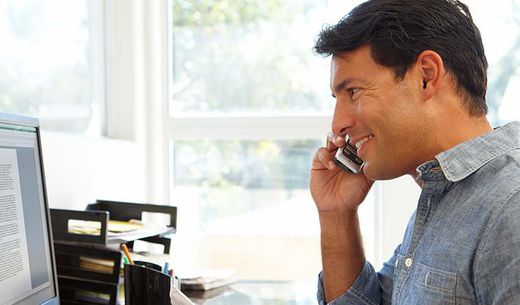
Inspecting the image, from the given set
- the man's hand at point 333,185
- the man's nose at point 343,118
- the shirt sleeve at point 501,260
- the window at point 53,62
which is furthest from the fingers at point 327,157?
the window at point 53,62

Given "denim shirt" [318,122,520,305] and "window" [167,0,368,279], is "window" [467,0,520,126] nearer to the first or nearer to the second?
"window" [167,0,368,279]

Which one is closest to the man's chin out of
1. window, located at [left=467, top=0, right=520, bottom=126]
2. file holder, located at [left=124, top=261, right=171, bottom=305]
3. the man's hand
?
the man's hand

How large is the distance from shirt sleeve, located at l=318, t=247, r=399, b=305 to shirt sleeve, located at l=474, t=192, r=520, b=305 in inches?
19.1

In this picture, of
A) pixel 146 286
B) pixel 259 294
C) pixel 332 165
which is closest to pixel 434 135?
pixel 332 165

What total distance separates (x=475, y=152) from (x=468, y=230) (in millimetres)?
149

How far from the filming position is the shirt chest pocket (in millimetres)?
965

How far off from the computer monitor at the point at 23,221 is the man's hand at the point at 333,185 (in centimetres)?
65

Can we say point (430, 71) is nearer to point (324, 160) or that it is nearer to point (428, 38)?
point (428, 38)

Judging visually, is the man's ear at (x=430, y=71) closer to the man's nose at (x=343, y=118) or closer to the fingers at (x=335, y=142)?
the man's nose at (x=343, y=118)

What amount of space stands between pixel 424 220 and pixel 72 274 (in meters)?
0.81

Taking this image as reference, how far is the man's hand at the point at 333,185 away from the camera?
151 cm

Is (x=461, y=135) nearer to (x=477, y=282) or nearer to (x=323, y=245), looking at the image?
(x=477, y=282)

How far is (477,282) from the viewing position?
36.4 inches

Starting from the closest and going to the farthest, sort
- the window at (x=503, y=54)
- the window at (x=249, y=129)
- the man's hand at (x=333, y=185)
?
the man's hand at (x=333, y=185), the window at (x=503, y=54), the window at (x=249, y=129)
